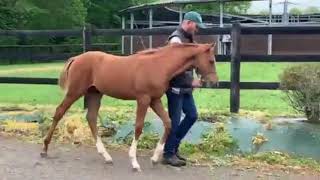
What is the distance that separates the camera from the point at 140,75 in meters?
7.03

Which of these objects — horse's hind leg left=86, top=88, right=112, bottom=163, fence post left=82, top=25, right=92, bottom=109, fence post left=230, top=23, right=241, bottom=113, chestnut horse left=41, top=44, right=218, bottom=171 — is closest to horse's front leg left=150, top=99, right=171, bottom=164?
chestnut horse left=41, top=44, right=218, bottom=171

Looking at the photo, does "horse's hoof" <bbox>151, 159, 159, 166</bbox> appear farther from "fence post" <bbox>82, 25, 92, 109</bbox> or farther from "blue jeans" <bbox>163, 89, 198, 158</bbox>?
"fence post" <bbox>82, 25, 92, 109</bbox>

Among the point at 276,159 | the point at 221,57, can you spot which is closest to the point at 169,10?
the point at 221,57

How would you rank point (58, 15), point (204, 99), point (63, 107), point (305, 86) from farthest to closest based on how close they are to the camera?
1. point (58, 15)
2. point (204, 99)
3. point (305, 86)
4. point (63, 107)

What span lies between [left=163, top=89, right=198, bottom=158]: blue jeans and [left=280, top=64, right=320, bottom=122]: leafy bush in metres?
3.12

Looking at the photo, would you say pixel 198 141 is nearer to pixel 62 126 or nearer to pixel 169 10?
pixel 62 126

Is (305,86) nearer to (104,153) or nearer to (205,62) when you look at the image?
(205,62)

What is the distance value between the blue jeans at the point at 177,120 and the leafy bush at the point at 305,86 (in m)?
3.12

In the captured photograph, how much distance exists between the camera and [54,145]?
337 inches

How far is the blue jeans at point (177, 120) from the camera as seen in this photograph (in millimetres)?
7230

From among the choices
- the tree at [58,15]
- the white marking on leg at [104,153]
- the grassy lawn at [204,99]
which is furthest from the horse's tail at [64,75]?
the tree at [58,15]

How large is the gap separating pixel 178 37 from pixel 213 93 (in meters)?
8.99

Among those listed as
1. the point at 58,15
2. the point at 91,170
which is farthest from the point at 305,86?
the point at 58,15

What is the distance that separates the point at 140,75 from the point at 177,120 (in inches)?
28.8
